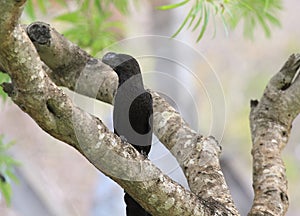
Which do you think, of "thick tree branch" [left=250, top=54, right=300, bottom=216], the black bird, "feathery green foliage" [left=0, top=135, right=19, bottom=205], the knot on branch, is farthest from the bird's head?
"feathery green foliage" [left=0, top=135, right=19, bottom=205]

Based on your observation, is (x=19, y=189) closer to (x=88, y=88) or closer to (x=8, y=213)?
(x=8, y=213)

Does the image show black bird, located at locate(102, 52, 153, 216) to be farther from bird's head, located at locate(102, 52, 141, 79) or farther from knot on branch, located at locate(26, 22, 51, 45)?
knot on branch, located at locate(26, 22, 51, 45)

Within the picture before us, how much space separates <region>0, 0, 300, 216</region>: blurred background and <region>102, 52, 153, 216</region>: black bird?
36mm

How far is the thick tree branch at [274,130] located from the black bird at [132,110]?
174 mm

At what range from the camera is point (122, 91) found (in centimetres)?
85

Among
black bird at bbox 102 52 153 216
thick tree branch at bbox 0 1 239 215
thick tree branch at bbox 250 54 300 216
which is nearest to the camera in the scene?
thick tree branch at bbox 0 1 239 215

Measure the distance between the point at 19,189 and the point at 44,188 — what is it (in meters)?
0.21

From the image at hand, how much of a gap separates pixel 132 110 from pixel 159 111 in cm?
19

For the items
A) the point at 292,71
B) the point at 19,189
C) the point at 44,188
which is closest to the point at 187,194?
the point at 292,71

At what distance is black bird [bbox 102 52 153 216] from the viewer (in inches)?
33.1

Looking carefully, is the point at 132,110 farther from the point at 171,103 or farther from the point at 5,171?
the point at 5,171

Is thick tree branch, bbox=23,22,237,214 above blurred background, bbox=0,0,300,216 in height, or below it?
below

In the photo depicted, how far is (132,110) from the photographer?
0.84 meters

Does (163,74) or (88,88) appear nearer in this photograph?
(163,74)
